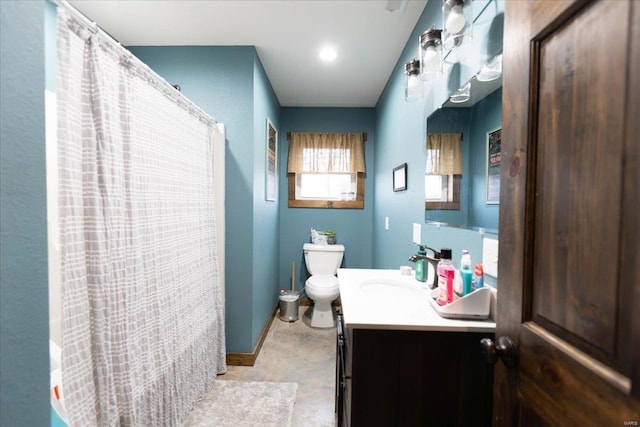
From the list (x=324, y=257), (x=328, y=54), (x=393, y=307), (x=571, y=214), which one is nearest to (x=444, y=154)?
(x=393, y=307)

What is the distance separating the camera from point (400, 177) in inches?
84.4

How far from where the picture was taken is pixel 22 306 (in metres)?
0.56

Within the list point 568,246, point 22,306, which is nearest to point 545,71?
point 568,246

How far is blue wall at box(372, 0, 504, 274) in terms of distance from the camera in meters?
1.10

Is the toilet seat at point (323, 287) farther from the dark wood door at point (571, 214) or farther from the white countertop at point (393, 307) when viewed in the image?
the dark wood door at point (571, 214)

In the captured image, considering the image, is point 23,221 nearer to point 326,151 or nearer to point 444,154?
point 444,154

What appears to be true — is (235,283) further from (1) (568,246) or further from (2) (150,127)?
(1) (568,246)

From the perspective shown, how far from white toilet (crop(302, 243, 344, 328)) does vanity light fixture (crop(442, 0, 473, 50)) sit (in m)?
2.13

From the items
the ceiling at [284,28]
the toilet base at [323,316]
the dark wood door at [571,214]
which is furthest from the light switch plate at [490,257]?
the toilet base at [323,316]

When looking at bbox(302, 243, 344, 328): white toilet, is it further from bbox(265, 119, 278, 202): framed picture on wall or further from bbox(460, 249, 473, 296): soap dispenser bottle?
bbox(460, 249, 473, 296): soap dispenser bottle

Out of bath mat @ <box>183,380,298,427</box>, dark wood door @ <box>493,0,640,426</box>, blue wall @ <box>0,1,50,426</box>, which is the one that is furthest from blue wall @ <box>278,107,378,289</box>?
blue wall @ <box>0,1,50,426</box>

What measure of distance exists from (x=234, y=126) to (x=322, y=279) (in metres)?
1.72

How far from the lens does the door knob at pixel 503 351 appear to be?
0.64 meters

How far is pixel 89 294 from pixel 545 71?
148 centimetres
